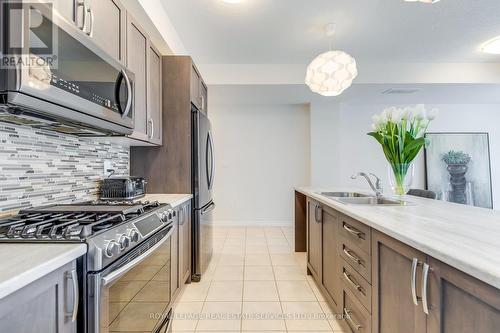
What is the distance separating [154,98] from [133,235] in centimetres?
148

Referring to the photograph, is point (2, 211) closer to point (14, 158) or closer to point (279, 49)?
point (14, 158)

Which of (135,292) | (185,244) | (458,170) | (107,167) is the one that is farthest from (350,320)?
(458,170)

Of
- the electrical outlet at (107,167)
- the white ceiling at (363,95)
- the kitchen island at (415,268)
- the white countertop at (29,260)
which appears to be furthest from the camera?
the white ceiling at (363,95)

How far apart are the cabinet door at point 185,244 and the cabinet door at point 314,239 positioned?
3.76 ft

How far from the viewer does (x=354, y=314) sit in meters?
1.53

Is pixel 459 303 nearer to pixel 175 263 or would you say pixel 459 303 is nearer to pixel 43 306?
pixel 43 306

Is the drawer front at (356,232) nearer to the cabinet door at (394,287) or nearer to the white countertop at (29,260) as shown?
the cabinet door at (394,287)

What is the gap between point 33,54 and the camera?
0.92 metres

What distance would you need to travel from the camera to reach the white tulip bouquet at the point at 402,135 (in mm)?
1856

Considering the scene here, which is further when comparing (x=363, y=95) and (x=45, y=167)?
(x=363, y=95)

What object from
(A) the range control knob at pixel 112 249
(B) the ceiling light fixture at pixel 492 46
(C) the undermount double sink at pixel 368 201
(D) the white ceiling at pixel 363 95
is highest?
(B) the ceiling light fixture at pixel 492 46

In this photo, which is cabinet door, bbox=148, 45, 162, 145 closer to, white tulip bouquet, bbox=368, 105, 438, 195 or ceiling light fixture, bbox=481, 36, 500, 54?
white tulip bouquet, bbox=368, 105, 438, 195

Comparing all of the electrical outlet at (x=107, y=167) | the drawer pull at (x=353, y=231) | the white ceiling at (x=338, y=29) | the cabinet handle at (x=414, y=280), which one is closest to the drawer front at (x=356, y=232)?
the drawer pull at (x=353, y=231)

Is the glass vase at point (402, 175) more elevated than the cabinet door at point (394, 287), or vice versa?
the glass vase at point (402, 175)
